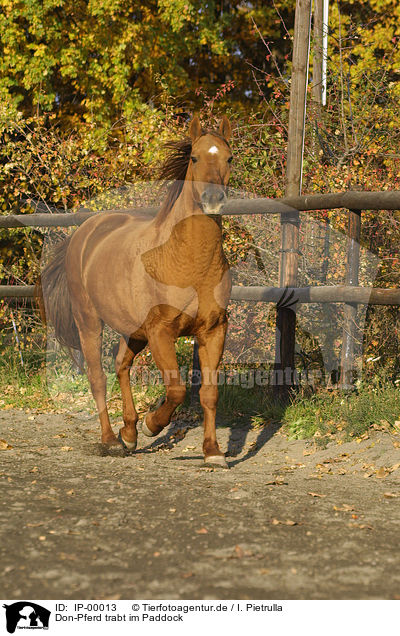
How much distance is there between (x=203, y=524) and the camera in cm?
345

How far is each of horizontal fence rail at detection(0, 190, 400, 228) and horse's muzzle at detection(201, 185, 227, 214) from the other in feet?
2.67

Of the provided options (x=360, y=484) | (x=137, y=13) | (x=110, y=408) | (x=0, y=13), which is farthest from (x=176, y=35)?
(x=360, y=484)

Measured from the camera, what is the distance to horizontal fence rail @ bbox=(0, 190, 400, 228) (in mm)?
5785

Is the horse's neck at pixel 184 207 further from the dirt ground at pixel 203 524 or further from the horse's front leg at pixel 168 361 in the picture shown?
the dirt ground at pixel 203 524

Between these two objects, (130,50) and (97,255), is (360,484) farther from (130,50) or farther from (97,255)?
(130,50)

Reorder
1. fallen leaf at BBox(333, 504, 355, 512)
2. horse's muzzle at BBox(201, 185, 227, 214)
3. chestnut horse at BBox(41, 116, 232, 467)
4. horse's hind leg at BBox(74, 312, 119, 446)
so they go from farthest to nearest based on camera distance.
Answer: horse's hind leg at BBox(74, 312, 119, 446) → chestnut horse at BBox(41, 116, 232, 467) → horse's muzzle at BBox(201, 185, 227, 214) → fallen leaf at BBox(333, 504, 355, 512)

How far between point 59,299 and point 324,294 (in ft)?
7.53

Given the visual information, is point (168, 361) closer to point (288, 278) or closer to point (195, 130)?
point (195, 130)

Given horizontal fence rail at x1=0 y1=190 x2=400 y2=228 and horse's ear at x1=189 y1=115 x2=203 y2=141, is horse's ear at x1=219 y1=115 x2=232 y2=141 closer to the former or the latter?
horse's ear at x1=189 y1=115 x2=203 y2=141

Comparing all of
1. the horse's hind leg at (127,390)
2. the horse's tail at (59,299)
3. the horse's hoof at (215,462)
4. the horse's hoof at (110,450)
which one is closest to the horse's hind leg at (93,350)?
the horse's hind leg at (127,390)

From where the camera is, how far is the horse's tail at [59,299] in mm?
6773

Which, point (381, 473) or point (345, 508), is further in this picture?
point (381, 473)
